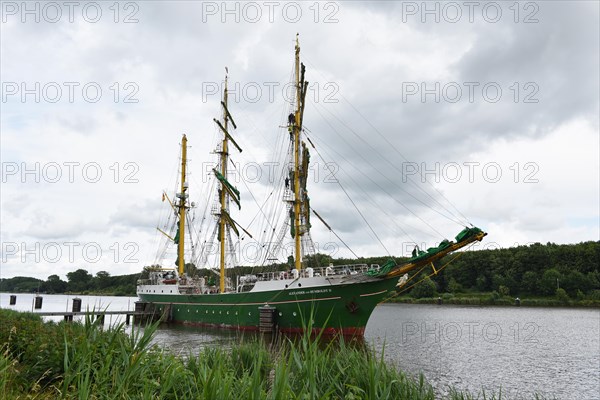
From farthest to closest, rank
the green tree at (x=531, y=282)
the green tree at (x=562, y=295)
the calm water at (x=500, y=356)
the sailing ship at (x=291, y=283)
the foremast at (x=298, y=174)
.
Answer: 1. the green tree at (x=531, y=282)
2. the green tree at (x=562, y=295)
3. the foremast at (x=298, y=174)
4. the sailing ship at (x=291, y=283)
5. the calm water at (x=500, y=356)

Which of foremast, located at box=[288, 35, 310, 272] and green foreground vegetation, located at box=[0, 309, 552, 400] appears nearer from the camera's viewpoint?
green foreground vegetation, located at box=[0, 309, 552, 400]

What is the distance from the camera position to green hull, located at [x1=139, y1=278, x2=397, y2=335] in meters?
27.5

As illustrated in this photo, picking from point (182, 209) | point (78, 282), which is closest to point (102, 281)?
point (78, 282)

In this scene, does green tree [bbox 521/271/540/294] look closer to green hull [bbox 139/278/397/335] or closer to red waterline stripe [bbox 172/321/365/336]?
green hull [bbox 139/278/397/335]

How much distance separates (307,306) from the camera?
28.5 meters

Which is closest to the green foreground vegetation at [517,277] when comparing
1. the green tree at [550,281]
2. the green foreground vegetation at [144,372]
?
the green tree at [550,281]

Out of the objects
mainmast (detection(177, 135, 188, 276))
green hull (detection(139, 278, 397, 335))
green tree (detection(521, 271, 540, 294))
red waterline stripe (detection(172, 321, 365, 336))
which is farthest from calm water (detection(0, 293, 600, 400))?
green tree (detection(521, 271, 540, 294))

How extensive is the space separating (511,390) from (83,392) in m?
16.0

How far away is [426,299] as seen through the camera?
8156cm

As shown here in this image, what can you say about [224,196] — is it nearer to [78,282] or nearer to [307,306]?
[307,306]

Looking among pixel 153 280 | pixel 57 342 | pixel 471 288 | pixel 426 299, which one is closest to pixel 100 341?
pixel 57 342

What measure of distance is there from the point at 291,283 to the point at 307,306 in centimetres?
191

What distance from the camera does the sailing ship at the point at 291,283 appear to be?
27.2 metres

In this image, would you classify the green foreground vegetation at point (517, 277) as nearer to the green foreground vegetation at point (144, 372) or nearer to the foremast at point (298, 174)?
the foremast at point (298, 174)
